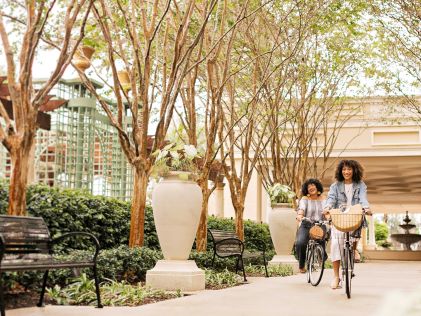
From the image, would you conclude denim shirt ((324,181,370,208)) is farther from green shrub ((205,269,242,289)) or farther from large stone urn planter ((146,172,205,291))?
green shrub ((205,269,242,289))

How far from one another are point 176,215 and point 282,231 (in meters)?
5.88

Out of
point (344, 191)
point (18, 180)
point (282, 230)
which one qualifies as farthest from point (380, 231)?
point (18, 180)

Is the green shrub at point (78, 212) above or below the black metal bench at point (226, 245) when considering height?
above

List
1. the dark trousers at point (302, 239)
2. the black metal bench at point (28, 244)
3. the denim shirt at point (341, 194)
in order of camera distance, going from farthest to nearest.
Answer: the dark trousers at point (302, 239) → the denim shirt at point (341, 194) → the black metal bench at point (28, 244)

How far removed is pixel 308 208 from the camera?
367 inches

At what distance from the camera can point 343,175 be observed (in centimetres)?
771

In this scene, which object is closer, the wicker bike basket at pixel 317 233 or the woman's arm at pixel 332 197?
the woman's arm at pixel 332 197

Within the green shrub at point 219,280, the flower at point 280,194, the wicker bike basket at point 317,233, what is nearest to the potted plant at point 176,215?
the green shrub at point 219,280

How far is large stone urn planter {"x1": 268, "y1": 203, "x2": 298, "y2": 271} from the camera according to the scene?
1341 cm

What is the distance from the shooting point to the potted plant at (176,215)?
7832 millimetres

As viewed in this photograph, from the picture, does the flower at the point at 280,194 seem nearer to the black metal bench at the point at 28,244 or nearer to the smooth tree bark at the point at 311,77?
the smooth tree bark at the point at 311,77

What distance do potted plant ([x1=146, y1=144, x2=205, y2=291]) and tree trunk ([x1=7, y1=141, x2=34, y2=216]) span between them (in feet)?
6.16

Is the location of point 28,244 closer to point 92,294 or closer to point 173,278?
point 92,294

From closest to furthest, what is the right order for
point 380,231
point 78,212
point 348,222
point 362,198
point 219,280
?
1. point 348,222
2. point 362,198
3. point 78,212
4. point 219,280
5. point 380,231
